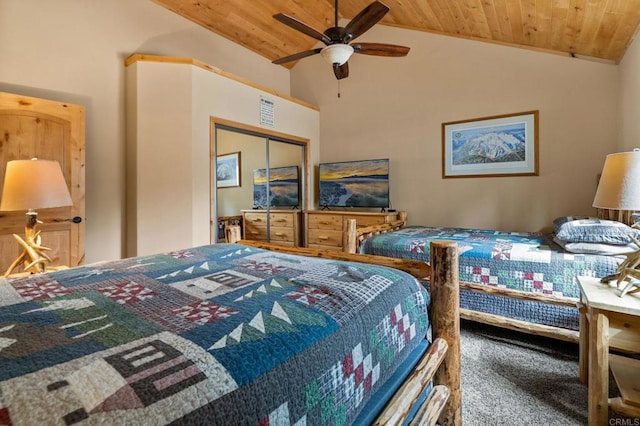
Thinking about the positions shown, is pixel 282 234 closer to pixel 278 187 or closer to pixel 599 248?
pixel 278 187

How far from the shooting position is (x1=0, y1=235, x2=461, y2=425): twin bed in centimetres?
54

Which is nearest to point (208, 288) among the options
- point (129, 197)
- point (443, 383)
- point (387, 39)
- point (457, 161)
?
point (443, 383)

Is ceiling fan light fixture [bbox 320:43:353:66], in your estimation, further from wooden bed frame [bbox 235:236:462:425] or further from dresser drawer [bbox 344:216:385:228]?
dresser drawer [bbox 344:216:385:228]

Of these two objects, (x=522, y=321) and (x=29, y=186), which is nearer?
(x=29, y=186)

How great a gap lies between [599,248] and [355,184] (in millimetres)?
2985

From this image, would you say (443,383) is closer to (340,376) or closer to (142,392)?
(340,376)

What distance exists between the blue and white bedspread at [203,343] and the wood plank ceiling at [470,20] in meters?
2.93

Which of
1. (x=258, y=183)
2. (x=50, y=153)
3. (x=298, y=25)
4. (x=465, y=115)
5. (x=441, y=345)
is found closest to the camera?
(x=441, y=345)

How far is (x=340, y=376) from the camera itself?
817 mm

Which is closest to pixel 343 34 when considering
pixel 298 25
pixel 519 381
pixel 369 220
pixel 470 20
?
pixel 298 25

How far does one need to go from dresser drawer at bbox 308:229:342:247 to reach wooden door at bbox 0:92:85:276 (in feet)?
9.24

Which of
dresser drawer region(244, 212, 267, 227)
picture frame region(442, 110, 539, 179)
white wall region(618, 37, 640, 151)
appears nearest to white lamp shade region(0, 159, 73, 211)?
dresser drawer region(244, 212, 267, 227)

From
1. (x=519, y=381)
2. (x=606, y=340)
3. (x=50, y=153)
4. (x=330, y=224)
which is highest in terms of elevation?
(x=50, y=153)

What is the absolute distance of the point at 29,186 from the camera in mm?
1727
